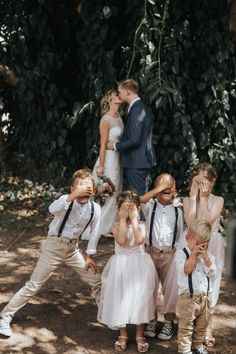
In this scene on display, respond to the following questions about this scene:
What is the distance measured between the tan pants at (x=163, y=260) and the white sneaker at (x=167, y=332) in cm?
4

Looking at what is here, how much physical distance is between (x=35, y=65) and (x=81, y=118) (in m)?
0.94

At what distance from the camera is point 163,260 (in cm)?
424

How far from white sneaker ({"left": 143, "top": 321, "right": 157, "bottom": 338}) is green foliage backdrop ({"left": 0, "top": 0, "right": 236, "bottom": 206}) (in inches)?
122

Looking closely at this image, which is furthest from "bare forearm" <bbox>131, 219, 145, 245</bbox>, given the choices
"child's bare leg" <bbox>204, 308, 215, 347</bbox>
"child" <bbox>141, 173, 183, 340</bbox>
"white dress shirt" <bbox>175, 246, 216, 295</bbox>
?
"child's bare leg" <bbox>204, 308, 215, 347</bbox>

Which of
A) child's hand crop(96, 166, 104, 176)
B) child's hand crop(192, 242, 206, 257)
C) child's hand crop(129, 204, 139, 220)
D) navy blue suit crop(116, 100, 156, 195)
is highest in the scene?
navy blue suit crop(116, 100, 156, 195)

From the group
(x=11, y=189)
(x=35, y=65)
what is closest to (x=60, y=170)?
(x=11, y=189)

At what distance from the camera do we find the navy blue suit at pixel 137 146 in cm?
585

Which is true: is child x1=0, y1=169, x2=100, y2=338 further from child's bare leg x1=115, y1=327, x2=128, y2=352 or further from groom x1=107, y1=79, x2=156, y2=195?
groom x1=107, y1=79, x2=156, y2=195

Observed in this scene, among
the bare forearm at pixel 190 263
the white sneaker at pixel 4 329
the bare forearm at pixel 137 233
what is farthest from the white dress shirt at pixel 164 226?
the white sneaker at pixel 4 329

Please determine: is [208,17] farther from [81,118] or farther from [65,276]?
[65,276]

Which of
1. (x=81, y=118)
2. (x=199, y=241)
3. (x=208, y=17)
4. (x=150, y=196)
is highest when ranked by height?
(x=208, y=17)

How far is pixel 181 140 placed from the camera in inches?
287

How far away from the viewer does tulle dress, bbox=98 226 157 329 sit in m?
3.98

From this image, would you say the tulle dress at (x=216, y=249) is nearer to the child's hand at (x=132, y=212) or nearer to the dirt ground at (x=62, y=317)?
the dirt ground at (x=62, y=317)
